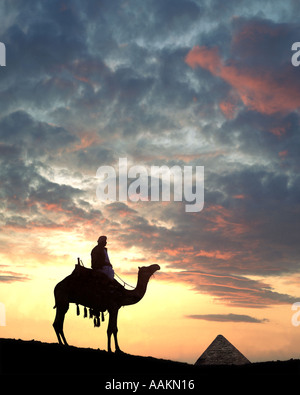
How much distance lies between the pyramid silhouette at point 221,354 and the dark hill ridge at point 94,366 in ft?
79.9

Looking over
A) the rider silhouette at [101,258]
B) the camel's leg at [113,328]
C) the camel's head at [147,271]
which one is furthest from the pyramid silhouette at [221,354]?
the rider silhouette at [101,258]

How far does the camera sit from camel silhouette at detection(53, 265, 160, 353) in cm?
1909

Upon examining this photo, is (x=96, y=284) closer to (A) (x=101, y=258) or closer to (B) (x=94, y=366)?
(A) (x=101, y=258)

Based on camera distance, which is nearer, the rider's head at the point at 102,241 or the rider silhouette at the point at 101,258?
the rider silhouette at the point at 101,258

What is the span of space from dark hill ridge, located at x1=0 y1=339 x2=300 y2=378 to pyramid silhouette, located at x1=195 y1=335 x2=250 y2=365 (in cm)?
2437

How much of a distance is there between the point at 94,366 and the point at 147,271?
230 inches

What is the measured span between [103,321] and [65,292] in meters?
2.13

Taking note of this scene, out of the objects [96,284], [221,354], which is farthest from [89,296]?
[221,354]

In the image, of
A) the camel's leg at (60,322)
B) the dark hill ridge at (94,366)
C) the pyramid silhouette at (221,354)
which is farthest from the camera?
the pyramid silhouette at (221,354)

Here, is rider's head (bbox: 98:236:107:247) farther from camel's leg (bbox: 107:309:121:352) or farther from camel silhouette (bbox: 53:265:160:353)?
camel's leg (bbox: 107:309:121:352)

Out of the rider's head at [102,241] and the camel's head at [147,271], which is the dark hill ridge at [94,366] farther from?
the rider's head at [102,241]

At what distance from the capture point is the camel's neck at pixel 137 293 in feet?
66.4
